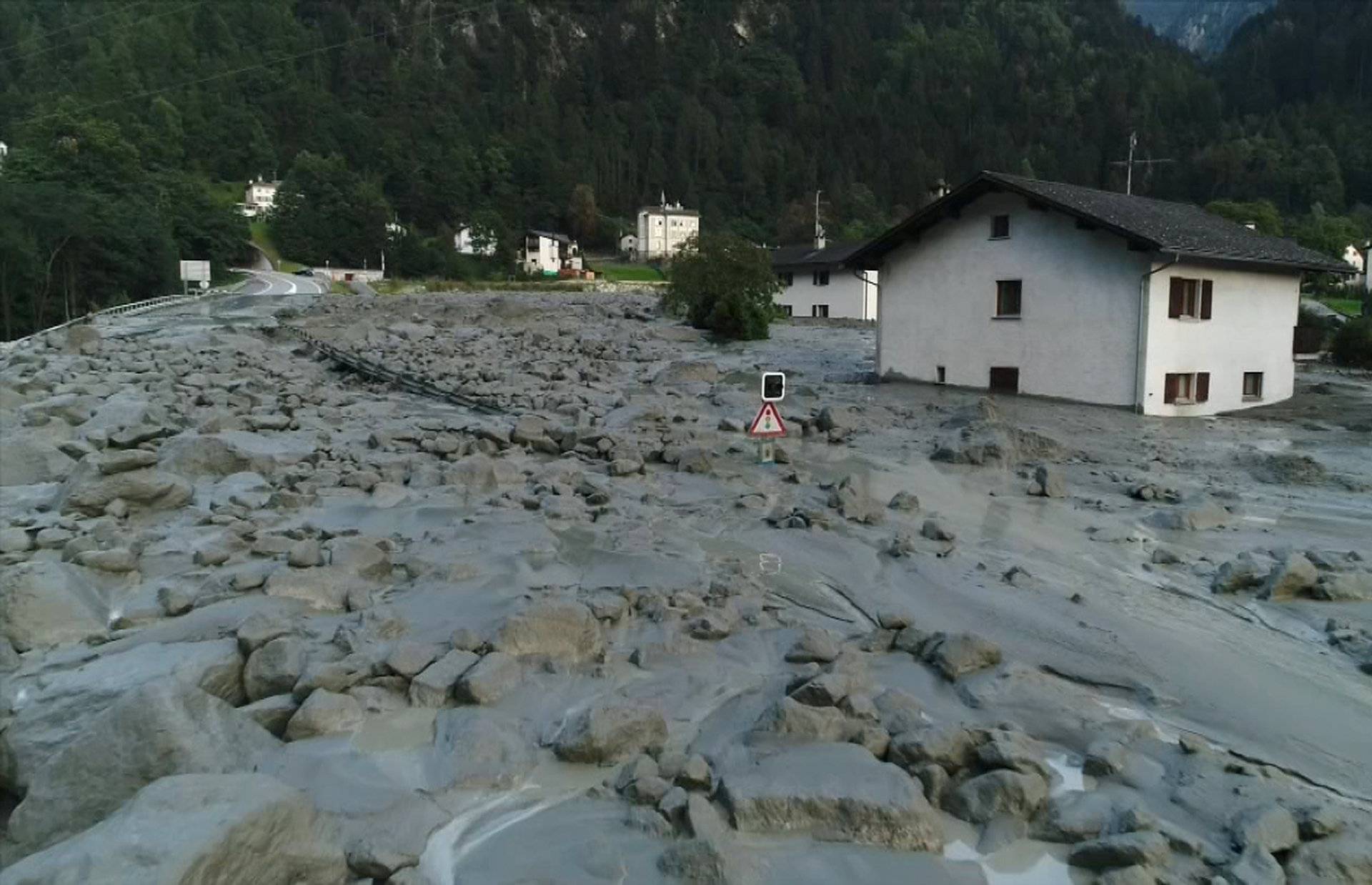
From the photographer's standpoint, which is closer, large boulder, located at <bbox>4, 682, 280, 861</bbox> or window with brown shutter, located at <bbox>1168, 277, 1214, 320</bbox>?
large boulder, located at <bbox>4, 682, 280, 861</bbox>

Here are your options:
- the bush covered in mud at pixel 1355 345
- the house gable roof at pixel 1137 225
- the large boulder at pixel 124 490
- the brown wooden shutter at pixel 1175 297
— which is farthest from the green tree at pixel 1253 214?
the large boulder at pixel 124 490

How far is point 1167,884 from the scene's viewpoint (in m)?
4.54

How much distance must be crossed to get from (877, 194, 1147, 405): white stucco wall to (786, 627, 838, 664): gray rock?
58.5 ft

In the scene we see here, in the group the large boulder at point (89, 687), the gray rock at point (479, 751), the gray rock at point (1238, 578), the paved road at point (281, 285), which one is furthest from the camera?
the paved road at point (281, 285)

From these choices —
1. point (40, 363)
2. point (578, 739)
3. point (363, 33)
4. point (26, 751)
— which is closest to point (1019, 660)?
point (578, 739)

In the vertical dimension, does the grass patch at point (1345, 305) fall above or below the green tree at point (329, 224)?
below

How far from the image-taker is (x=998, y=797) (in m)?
5.16

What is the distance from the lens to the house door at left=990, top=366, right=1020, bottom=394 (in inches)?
978

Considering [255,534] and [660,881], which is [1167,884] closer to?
[660,881]

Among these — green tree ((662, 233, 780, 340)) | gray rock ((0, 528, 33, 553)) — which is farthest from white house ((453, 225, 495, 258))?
gray rock ((0, 528, 33, 553))

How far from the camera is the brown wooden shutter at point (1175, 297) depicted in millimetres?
22594

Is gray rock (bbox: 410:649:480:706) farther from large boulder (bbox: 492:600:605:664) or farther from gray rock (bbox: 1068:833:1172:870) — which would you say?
gray rock (bbox: 1068:833:1172:870)

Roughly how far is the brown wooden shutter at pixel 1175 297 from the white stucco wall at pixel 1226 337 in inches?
5.1

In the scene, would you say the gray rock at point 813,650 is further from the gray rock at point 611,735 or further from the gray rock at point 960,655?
the gray rock at point 611,735
